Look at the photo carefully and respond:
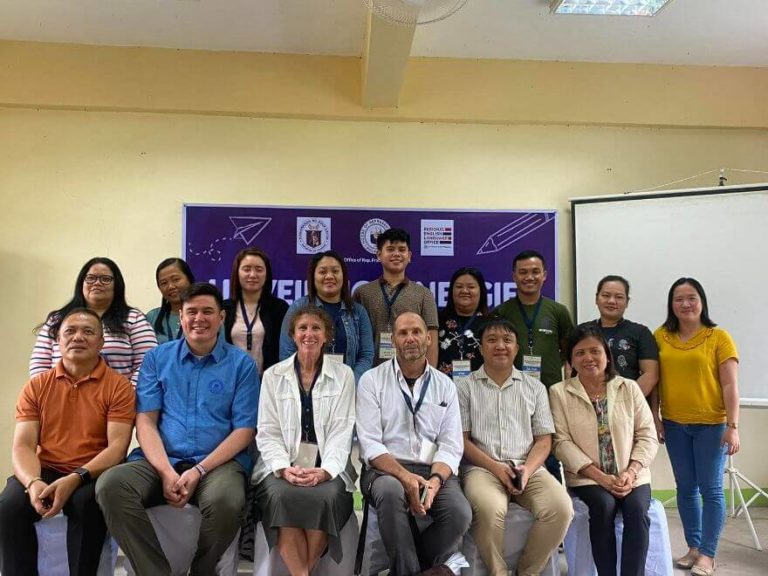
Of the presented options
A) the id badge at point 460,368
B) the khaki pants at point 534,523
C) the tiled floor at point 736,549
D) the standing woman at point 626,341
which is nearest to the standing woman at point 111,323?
the tiled floor at point 736,549

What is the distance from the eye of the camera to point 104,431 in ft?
7.99

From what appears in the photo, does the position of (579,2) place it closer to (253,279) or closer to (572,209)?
(572,209)

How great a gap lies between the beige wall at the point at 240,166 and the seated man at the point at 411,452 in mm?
1835

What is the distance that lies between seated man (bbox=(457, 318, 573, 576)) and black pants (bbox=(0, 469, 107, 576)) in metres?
1.55

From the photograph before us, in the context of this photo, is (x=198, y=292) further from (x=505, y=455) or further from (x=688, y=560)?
(x=688, y=560)

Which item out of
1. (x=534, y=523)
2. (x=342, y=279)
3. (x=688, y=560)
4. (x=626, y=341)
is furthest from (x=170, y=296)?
(x=688, y=560)

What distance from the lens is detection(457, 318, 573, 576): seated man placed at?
7.83 ft

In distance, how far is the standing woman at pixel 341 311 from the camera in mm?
2944

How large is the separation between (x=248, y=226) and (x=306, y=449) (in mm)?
2066

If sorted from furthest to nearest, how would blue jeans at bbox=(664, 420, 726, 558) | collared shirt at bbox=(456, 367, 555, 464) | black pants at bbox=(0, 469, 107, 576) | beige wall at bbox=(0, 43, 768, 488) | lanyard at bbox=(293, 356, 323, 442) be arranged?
1. beige wall at bbox=(0, 43, 768, 488)
2. blue jeans at bbox=(664, 420, 726, 558)
3. collared shirt at bbox=(456, 367, 555, 464)
4. lanyard at bbox=(293, 356, 323, 442)
5. black pants at bbox=(0, 469, 107, 576)

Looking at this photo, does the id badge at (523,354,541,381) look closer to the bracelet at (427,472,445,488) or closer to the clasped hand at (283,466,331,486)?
the bracelet at (427,472,445,488)

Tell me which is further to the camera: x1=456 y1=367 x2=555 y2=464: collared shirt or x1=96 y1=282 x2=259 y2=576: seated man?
x1=456 y1=367 x2=555 y2=464: collared shirt

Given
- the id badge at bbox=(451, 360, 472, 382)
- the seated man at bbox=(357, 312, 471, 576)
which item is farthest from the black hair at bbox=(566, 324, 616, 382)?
the seated man at bbox=(357, 312, 471, 576)

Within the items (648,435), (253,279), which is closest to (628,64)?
(648,435)
